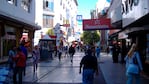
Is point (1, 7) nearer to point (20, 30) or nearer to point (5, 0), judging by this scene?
point (5, 0)

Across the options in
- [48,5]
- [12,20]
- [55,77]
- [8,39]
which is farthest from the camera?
[48,5]

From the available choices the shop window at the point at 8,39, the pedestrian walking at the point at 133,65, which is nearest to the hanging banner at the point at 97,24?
the shop window at the point at 8,39

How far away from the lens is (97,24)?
36.2 metres

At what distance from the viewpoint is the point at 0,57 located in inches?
1174

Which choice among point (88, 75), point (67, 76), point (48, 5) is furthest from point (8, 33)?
point (48, 5)

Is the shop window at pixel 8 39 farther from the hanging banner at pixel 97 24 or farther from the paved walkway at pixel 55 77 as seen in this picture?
the paved walkway at pixel 55 77

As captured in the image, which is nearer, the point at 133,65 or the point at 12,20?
the point at 133,65

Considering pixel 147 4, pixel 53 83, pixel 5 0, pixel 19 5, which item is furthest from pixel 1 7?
pixel 147 4

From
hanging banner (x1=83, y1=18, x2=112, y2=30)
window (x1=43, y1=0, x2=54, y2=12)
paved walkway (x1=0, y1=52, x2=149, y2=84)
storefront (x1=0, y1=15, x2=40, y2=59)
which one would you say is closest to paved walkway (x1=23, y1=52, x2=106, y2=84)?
paved walkway (x1=0, y1=52, x2=149, y2=84)

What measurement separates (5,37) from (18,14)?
11.3ft

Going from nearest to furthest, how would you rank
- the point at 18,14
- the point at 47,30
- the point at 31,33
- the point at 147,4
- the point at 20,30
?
1. the point at 147,4
2. the point at 18,14
3. the point at 20,30
4. the point at 31,33
5. the point at 47,30

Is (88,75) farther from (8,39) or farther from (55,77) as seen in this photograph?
(8,39)

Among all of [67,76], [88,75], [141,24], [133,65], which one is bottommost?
[67,76]

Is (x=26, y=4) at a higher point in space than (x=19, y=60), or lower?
higher
